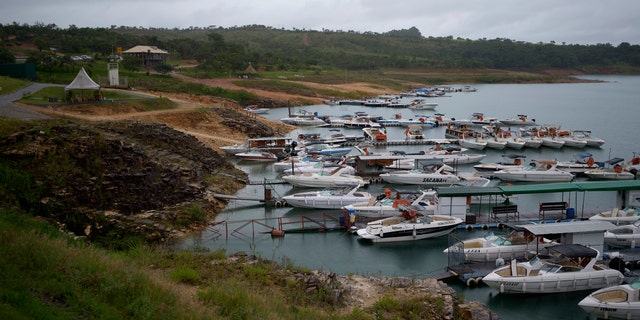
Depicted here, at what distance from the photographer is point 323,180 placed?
128 ft

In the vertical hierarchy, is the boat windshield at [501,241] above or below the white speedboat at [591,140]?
below

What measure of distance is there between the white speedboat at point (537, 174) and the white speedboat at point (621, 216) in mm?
11532

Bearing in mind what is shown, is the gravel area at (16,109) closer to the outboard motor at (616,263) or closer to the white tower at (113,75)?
the white tower at (113,75)

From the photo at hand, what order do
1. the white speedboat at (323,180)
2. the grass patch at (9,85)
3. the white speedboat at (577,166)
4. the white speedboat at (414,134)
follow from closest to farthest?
1. the white speedboat at (323,180)
2. the white speedboat at (577,166)
3. the grass patch at (9,85)
4. the white speedboat at (414,134)

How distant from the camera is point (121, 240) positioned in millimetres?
25547

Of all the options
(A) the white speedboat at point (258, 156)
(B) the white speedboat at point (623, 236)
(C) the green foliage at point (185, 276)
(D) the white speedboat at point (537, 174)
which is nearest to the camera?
(C) the green foliage at point (185, 276)

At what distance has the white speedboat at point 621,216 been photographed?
93.2ft

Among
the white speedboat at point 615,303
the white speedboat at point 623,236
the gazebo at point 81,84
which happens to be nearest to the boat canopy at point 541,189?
the white speedboat at point 623,236

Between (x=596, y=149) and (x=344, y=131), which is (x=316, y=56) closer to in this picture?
(x=344, y=131)

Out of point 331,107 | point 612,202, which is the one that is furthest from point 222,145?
point 331,107

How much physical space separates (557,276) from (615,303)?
8.27ft

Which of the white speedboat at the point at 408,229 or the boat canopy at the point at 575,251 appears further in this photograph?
the white speedboat at the point at 408,229

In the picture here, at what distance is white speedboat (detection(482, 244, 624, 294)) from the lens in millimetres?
21406

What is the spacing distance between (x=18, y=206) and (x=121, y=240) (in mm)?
4633
